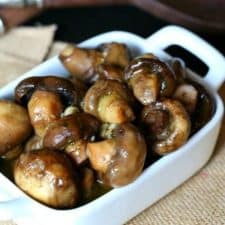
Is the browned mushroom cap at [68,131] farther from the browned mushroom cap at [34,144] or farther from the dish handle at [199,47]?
the dish handle at [199,47]

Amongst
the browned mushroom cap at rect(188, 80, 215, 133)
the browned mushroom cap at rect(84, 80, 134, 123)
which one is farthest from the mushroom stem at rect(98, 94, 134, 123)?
the browned mushroom cap at rect(188, 80, 215, 133)

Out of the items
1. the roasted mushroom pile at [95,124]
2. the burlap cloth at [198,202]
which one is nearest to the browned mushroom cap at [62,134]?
the roasted mushroom pile at [95,124]

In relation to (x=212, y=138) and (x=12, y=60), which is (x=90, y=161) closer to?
(x=212, y=138)

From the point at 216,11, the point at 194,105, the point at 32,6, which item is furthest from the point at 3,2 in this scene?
the point at 194,105

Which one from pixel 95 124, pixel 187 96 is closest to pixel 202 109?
pixel 187 96

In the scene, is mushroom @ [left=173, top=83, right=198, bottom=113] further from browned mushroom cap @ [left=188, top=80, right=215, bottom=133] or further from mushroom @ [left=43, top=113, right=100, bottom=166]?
mushroom @ [left=43, top=113, right=100, bottom=166]

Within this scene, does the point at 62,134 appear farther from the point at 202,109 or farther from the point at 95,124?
the point at 202,109
